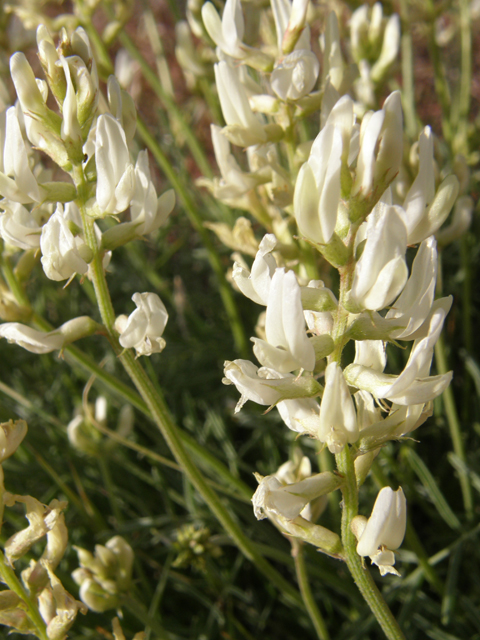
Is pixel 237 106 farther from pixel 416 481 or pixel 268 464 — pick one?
pixel 416 481

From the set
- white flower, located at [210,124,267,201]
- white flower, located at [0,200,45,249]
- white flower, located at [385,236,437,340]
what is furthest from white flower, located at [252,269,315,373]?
white flower, located at [210,124,267,201]

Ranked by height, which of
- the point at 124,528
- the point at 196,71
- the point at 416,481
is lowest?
the point at 416,481

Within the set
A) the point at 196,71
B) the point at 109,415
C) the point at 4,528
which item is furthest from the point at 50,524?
the point at 196,71

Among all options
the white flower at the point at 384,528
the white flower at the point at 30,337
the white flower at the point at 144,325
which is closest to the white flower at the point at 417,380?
the white flower at the point at 384,528

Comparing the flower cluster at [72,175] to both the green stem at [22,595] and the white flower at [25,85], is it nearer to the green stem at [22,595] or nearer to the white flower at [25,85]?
the white flower at [25,85]

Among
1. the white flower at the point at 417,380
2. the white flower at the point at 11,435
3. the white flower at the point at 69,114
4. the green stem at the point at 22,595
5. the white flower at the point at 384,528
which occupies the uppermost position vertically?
the white flower at the point at 69,114

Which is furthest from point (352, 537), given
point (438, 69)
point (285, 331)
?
point (438, 69)

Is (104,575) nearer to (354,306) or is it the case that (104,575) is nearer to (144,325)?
(144,325)
